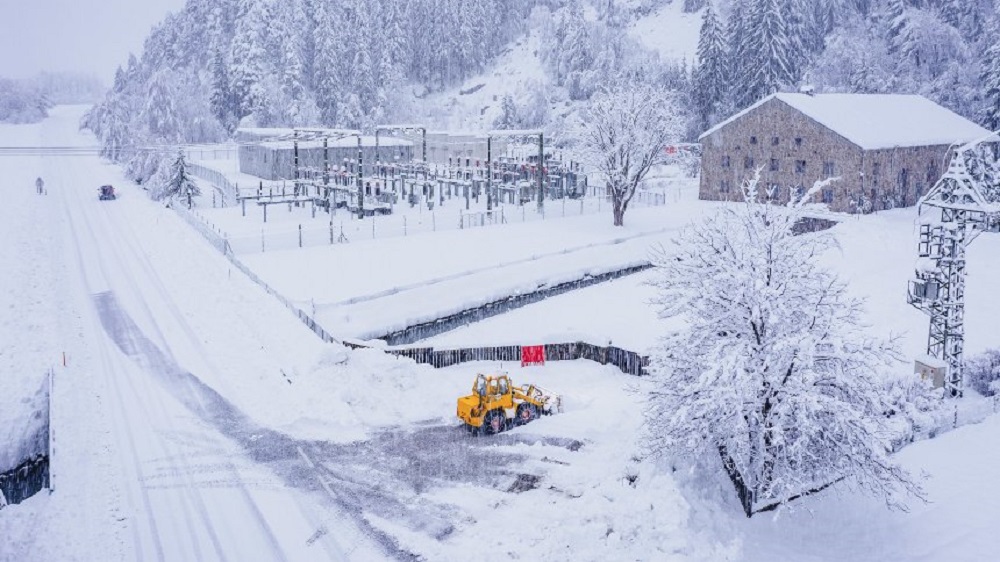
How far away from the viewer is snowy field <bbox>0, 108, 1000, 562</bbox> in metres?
15.5

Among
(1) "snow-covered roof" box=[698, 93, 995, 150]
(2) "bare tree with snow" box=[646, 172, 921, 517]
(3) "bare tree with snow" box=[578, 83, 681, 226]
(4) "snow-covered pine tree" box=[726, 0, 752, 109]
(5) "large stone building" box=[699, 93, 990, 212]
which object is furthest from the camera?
(4) "snow-covered pine tree" box=[726, 0, 752, 109]

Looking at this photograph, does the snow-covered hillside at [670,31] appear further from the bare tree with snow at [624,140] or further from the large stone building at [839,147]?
the bare tree with snow at [624,140]

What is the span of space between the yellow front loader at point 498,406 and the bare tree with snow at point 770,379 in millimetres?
4676

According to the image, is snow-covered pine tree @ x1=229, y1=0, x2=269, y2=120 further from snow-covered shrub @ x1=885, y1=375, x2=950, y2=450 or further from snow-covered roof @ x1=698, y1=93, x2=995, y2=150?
snow-covered shrub @ x1=885, y1=375, x2=950, y2=450

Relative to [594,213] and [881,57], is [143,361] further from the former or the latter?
[881,57]

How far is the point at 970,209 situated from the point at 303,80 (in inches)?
4046

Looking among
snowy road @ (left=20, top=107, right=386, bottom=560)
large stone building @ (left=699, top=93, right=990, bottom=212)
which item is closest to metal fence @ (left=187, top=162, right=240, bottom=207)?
snowy road @ (left=20, top=107, right=386, bottom=560)

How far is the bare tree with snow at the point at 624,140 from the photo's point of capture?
1964 inches

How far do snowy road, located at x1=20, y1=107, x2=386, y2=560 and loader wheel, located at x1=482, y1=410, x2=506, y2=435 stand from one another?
470cm

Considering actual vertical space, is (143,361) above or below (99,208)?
below

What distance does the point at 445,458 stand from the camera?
755 inches

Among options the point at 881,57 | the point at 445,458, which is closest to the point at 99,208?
the point at 445,458

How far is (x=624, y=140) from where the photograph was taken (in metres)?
49.8

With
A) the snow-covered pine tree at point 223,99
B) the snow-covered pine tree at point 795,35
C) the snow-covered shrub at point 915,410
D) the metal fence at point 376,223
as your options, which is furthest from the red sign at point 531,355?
the snow-covered pine tree at point 223,99
